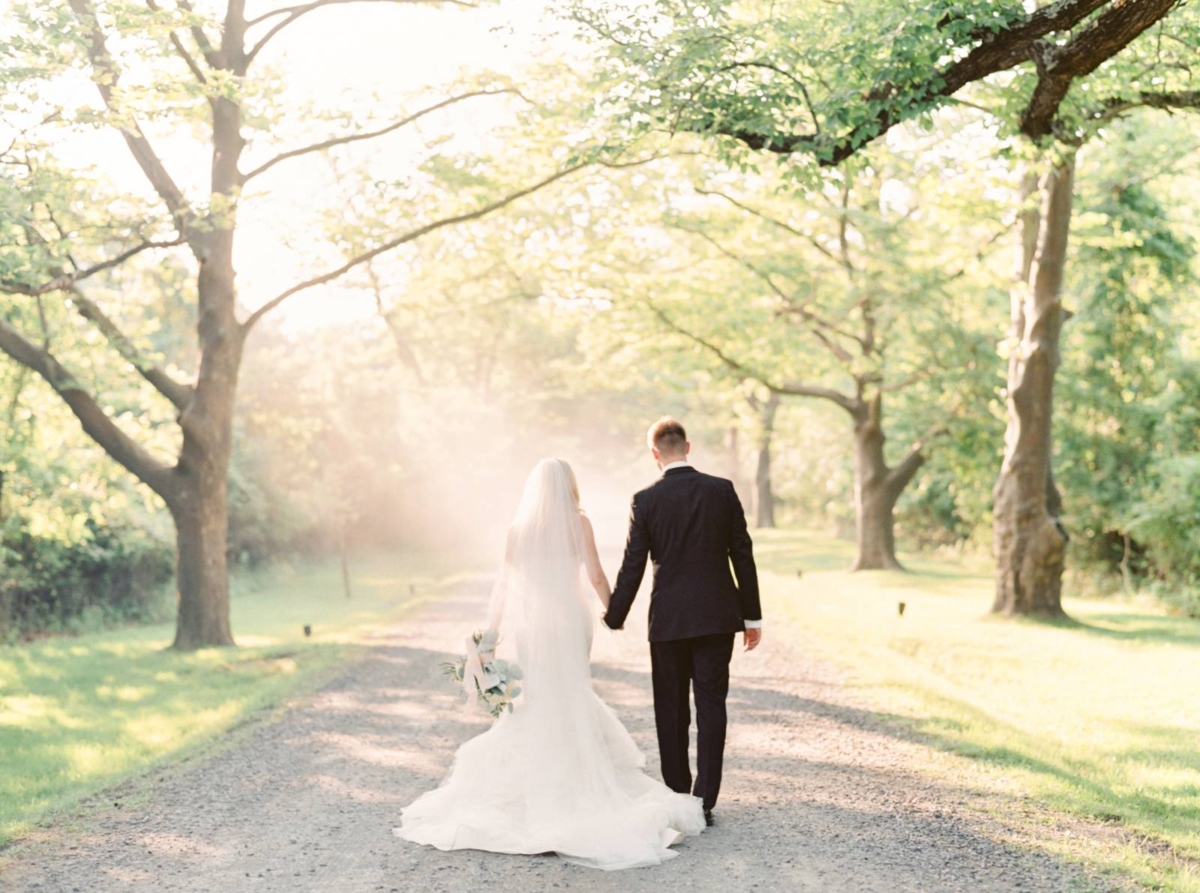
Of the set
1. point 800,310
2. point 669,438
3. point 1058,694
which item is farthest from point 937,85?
point 800,310

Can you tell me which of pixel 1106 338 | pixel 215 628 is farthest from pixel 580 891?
pixel 1106 338

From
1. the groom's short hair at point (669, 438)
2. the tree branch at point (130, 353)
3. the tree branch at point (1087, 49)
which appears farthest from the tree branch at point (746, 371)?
the groom's short hair at point (669, 438)

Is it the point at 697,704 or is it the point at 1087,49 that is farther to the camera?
the point at 1087,49

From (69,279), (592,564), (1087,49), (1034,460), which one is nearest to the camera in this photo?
(592,564)

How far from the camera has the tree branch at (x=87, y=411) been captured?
15.8m

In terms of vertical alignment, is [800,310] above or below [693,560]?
above

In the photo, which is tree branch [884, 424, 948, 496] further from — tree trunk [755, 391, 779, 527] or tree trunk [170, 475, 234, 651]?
tree trunk [170, 475, 234, 651]

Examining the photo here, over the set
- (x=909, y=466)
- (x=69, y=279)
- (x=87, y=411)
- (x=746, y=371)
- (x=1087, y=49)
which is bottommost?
(x=909, y=466)

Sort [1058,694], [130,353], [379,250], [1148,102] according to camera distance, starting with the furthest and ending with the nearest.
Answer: [379,250] → [130,353] → [1148,102] → [1058,694]

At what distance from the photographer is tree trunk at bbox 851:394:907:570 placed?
90.9 feet

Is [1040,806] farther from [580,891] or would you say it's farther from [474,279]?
[474,279]

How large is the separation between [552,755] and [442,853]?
2.83 ft

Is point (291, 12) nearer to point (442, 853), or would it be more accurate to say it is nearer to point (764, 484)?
point (442, 853)

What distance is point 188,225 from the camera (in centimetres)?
1342
